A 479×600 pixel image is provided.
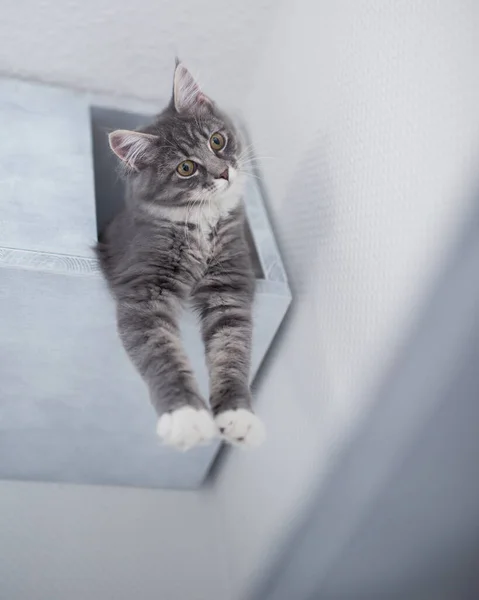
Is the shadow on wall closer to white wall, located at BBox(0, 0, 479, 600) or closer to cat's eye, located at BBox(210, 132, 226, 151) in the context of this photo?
white wall, located at BBox(0, 0, 479, 600)

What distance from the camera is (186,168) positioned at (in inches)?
54.0

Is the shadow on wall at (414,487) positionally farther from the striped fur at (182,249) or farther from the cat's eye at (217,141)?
the cat's eye at (217,141)

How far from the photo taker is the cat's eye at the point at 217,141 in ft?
4.60

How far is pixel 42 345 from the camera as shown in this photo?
1.37m

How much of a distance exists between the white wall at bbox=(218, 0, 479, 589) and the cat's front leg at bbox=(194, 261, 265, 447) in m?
0.18

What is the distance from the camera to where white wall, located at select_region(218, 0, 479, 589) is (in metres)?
1.00

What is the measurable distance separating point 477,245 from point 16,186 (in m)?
1.09

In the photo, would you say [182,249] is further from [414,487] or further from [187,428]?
[414,487]

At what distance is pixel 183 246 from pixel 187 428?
1.64 ft

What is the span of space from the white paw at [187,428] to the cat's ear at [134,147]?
62 cm

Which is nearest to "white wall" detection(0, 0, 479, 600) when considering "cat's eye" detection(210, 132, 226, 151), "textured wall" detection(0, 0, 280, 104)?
"textured wall" detection(0, 0, 280, 104)

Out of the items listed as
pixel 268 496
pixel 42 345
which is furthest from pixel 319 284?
pixel 42 345

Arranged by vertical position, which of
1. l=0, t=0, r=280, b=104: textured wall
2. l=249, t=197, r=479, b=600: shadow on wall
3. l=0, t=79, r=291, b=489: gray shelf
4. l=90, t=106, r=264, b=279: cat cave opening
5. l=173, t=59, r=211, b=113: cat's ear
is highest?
l=0, t=0, r=280, b=104: textured wall

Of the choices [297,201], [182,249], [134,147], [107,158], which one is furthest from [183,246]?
[107,158]
